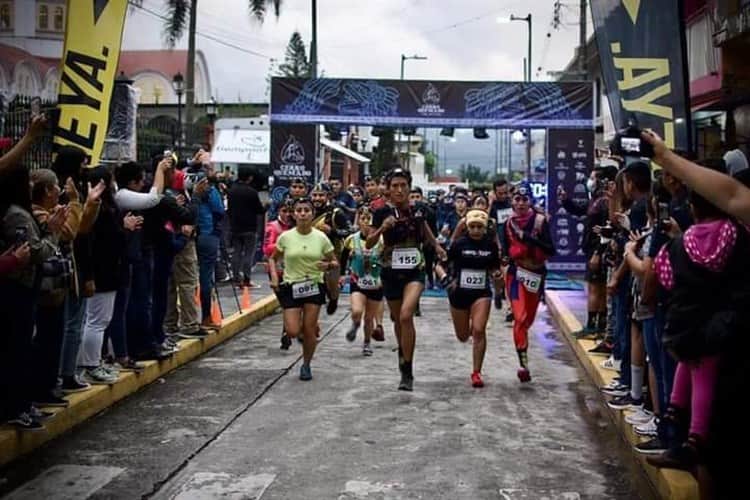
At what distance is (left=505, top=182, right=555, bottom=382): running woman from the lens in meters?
10.1

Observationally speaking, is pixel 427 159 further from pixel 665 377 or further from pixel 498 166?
pixel 665 377

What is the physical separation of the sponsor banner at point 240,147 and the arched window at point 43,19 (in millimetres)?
14681

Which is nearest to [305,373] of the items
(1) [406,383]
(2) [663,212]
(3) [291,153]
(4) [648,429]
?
(1) [406,383]

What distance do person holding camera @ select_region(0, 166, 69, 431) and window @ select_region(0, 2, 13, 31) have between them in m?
4.88

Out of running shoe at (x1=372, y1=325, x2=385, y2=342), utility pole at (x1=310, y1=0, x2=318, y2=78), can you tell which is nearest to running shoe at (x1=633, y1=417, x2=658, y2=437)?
running shoe at (x1=372, y1=325, x2=385, y2=342)

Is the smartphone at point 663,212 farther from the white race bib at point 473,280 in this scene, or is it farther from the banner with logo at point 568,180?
the banner with logo at point 568,180

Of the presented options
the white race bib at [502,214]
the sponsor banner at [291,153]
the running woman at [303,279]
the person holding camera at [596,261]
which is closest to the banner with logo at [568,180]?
the sponsor banner at [291,153]

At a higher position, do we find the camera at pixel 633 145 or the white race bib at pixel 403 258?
the camera at pixel 633 145

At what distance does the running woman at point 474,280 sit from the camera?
31.8 feet

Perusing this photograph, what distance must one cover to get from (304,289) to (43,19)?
6.16 metres

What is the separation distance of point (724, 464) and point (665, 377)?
62.9 inches

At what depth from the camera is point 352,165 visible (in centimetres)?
4528

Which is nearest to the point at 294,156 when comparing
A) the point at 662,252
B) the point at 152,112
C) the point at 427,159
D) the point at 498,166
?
Answer: the point at 662,252

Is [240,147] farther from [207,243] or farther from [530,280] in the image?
[530,280]
